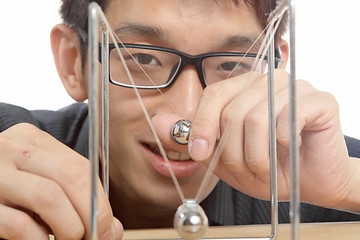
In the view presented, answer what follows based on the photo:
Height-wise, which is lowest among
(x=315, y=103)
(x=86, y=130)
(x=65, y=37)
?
(x=86, y=130)

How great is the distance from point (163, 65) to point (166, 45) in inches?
1.5

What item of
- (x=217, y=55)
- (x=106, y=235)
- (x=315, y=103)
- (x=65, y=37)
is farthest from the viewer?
(x=65, y=37)

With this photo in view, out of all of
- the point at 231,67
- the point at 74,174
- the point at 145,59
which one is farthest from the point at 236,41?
the point at 74,174

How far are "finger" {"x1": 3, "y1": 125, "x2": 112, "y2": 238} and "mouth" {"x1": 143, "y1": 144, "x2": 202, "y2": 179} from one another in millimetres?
267

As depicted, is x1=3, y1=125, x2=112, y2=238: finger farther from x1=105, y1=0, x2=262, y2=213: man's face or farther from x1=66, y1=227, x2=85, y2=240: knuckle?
x1=105, y1=0, x2=262, y2=213: man's face

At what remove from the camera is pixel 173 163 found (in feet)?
2.43

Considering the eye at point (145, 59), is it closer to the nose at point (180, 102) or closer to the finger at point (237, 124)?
the nose at point (180, 102)

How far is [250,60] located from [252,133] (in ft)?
0.84

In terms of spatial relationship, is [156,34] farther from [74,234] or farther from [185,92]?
[74,234]

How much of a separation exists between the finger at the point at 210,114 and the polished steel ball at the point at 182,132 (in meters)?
0.04

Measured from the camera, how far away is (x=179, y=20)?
62 centimetres

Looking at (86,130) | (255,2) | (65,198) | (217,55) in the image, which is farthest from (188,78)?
(86,130)

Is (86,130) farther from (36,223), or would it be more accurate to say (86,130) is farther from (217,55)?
(36,223)

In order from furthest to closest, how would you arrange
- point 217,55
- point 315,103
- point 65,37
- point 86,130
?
1. point 86,130
2. point 65,37
3. point 217,55
4. point 315,103
